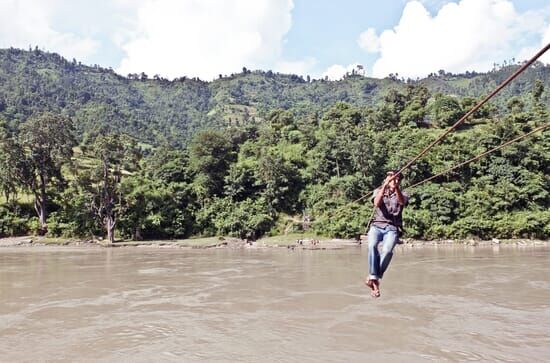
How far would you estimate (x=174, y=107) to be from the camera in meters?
153

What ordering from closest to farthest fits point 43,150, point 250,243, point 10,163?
point 250,243 < point 10,163 < point 43,150

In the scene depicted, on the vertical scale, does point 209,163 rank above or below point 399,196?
above

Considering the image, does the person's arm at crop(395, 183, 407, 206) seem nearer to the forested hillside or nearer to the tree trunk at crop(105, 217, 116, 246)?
the tree trunk at crop(105, 217, 116, 246)

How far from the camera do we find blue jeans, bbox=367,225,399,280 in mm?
7215

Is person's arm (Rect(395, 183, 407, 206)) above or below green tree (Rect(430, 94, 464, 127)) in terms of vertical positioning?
below

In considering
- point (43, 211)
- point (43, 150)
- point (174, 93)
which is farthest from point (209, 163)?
point (174, 93)

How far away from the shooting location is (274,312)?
15.9m

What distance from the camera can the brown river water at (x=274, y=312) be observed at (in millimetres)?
11734

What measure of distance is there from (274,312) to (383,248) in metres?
9.40

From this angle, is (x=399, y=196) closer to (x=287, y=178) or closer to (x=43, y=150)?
(x=287, y=178)

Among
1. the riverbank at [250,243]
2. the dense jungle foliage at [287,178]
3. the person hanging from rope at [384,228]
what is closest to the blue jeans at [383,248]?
the person hanging from rope at [384,228]

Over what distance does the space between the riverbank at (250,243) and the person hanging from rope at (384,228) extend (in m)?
32.0

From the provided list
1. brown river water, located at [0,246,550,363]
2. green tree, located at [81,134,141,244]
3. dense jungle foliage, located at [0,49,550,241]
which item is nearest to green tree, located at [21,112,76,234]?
dense jungle foliage, located at [0,49,550,241]

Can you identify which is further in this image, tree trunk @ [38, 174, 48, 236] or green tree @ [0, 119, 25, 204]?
tree trunk @ [38, 174, 48, 236]
